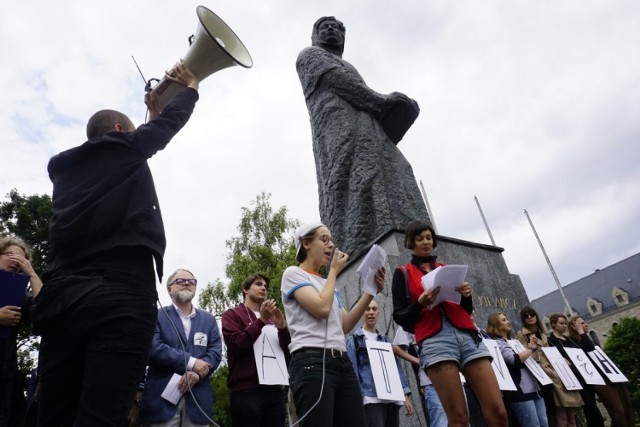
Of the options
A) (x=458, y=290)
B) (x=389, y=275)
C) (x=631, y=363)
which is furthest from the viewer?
(x=631, y=363)

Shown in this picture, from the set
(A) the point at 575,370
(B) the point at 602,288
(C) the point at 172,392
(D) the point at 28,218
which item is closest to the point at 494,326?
(A) the point at 575,370

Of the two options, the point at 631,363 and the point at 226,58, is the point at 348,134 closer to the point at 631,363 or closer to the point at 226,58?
the point at 226,58

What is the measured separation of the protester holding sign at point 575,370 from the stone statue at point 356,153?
7.63 feet

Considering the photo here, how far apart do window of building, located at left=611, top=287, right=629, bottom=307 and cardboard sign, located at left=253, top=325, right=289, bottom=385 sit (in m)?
67.5

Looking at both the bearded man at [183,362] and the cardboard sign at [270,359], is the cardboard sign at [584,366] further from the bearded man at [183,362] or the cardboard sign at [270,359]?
the bearded man at [183,362]

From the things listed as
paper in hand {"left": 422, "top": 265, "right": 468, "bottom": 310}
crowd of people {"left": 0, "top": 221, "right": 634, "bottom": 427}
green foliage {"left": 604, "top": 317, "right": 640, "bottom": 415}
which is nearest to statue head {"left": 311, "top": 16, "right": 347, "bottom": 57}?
crowd of people {"left": 0, "top": 221, "right": 634, "bottom": 427}

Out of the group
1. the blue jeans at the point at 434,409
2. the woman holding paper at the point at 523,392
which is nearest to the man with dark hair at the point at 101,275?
the blue jeans at the point at 434,409

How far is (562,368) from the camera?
5566 millimetres

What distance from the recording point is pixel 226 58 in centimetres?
288

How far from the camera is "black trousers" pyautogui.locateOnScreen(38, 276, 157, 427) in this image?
1.74m

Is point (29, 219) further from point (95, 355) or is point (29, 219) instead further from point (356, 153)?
point (95, 355)

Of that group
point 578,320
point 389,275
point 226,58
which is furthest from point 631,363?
point 226,58

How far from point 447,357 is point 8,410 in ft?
9.71

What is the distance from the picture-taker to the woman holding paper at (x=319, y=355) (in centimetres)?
253
